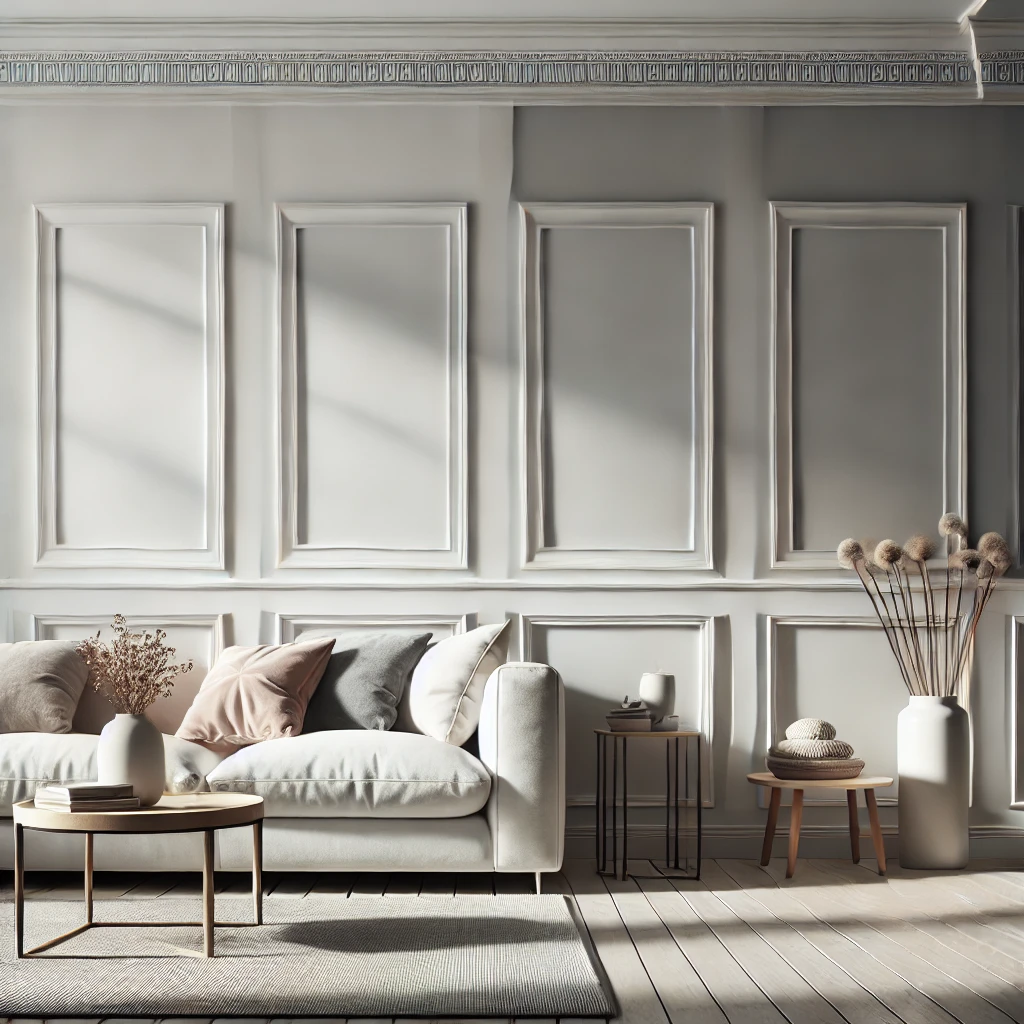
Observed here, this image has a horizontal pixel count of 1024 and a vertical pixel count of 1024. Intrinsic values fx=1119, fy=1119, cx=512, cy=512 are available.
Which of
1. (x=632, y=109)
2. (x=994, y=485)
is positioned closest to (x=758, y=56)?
(x=632, y=109)

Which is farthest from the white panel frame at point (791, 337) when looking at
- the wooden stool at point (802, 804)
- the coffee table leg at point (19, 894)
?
the coffee table leg at point (19, 894)

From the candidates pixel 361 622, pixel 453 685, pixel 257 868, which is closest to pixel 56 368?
pixel 361 622

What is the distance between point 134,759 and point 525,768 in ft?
4.15

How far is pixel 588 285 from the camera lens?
4.50m

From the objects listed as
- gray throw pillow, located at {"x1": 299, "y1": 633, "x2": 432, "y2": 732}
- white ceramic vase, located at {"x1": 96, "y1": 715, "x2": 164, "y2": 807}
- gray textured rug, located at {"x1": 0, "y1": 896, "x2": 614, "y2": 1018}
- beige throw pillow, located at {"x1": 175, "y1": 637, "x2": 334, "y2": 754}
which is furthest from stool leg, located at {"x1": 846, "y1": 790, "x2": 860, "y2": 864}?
white ceramic vase, located at {"x1": 96, "y1": 715, "x2": 164, "y2": 807}

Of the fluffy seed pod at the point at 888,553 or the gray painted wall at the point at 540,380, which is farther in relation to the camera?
the gray painted wall at the point at 540,380

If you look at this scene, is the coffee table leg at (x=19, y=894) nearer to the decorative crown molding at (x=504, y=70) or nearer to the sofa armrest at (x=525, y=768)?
the sofa armrest at (x=525, y=768)

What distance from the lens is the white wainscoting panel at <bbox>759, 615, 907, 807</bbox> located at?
14.4 ft

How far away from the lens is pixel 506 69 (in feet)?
14.8

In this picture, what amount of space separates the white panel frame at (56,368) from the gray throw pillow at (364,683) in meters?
0.79

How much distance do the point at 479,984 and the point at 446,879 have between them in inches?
52.1

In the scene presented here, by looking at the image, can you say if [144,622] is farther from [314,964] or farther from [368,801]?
[314,964]

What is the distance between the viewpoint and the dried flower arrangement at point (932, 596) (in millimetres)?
4242

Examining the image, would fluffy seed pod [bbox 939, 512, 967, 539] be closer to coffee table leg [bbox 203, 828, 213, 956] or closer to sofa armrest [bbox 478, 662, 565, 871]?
sofa armrest [bbox 478, 662, 565, 871]
